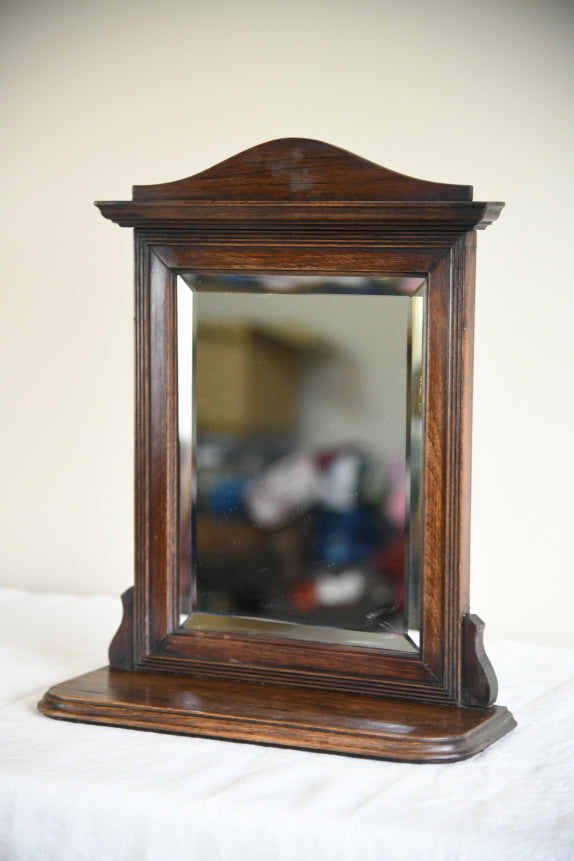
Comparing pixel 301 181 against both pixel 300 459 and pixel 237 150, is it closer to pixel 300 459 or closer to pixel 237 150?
pixel 300 459

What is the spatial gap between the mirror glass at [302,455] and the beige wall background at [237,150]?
44cm

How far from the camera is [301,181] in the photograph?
0.88 metres

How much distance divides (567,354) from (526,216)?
0.17 meters

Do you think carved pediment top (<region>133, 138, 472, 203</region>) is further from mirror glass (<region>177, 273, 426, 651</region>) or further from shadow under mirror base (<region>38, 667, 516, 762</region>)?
shadow under mirror base (<region>38, 667, 516, 762</region>)

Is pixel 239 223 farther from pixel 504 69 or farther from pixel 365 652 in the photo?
pixel 504 69

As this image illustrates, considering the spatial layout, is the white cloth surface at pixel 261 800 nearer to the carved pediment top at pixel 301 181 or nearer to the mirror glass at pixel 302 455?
the mirror glass at pixel 302 455

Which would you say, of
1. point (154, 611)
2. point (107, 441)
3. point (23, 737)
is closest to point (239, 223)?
point (154, 611)

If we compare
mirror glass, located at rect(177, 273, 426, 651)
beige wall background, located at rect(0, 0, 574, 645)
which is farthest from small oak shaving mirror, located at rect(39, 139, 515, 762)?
beige wall background, located at rect(0, 0, 574, 645)

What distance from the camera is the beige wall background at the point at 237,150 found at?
1.24 meters

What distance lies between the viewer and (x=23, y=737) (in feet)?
2.63

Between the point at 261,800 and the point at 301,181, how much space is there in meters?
0.49

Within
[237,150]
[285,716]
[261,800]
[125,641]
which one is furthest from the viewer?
[237,150]

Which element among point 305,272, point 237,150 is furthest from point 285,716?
point 237,150

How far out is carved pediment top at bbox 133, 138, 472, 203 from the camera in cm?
85
